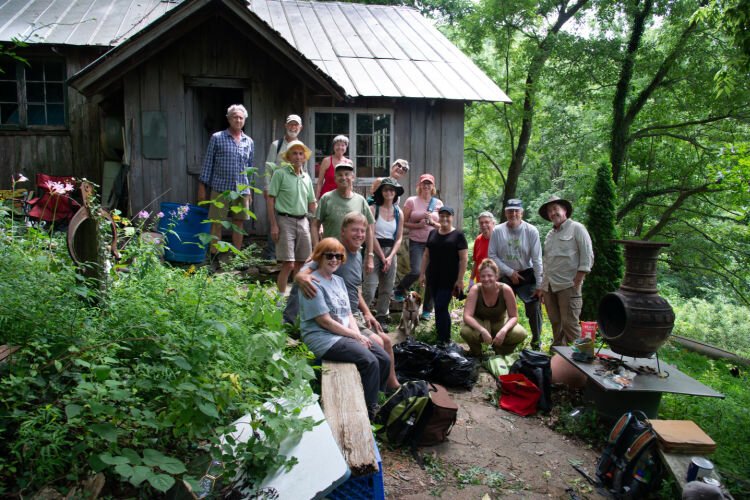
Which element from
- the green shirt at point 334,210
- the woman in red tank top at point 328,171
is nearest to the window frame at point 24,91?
the woman in red tank top at point 328,171

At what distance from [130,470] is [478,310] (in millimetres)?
5382

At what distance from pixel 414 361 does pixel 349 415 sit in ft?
8.32

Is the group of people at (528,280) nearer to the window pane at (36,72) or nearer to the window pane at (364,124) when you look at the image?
the window pane at (364,124)

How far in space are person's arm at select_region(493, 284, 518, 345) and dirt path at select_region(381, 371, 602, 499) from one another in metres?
1.13

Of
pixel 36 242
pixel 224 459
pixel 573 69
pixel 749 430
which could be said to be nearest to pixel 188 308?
pixel 224 459

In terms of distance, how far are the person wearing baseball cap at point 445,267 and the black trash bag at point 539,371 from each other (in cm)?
116

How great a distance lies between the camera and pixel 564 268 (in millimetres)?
6828

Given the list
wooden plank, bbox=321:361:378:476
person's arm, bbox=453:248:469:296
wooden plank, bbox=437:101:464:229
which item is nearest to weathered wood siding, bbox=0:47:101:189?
wooden plank, bbox=437:101:464:229

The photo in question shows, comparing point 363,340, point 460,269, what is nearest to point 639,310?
point 460,269

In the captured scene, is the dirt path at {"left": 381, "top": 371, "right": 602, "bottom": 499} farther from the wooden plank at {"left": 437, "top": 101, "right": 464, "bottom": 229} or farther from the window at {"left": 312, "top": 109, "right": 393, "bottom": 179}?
the window at {"left": 312, "top": 109, "right": 393, "bottom": 179}

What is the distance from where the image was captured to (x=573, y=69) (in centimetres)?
1585

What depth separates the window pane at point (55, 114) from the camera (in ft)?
31.5

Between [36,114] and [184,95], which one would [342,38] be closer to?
[184,95]

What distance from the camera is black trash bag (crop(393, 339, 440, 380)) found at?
6.02m
